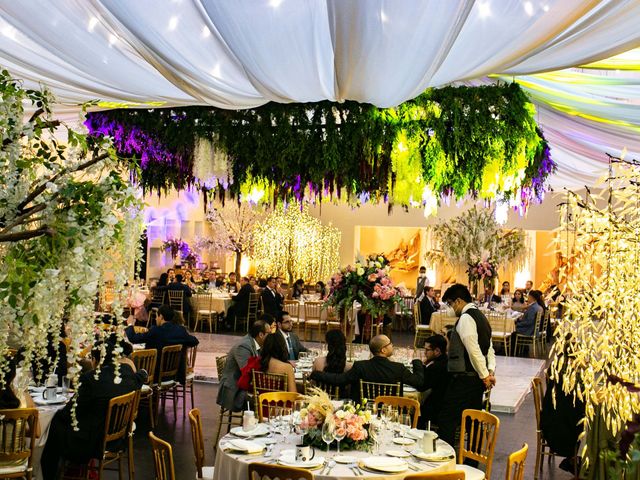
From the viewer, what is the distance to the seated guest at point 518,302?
1826 centimetres

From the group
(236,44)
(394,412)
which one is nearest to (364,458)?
(394,412)

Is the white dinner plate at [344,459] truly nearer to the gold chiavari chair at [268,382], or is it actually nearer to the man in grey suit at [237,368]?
the gold chiavari chair at [268,382]

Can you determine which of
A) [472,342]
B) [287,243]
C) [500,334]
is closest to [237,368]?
[472,342]

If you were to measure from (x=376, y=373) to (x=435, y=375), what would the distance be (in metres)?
0.68

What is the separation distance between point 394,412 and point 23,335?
3.40 m

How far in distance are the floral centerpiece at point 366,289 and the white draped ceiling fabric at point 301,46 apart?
3223 mm

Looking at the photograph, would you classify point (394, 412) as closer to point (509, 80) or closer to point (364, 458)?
point (364, 458)

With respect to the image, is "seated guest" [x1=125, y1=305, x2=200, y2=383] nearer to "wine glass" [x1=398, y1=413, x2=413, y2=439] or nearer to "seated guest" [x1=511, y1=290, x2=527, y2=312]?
"wine glass" [x1=398, y1=413, x2=413, y2=439]

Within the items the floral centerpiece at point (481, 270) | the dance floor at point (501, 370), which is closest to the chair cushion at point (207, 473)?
the dance floor at point (501, 370)

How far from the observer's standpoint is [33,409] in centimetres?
573

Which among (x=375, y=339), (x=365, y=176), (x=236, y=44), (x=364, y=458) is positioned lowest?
(x=364, y=458)

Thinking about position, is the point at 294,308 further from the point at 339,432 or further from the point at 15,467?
the point at 339,432

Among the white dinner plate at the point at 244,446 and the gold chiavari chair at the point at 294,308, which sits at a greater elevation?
the gold chiavari chair at the point at 294,308

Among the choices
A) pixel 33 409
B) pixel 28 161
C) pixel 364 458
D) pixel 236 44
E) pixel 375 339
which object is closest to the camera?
pixel 28 161
